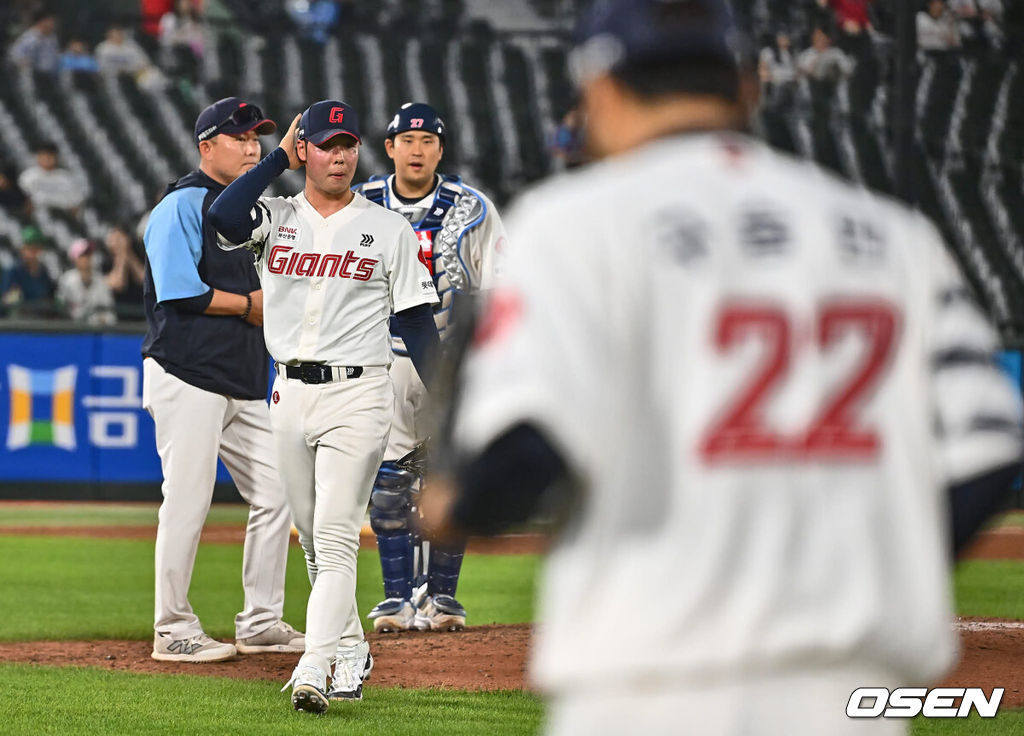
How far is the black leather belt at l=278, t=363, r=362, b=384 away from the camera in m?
6.31

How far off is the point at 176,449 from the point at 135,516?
8.28 meters

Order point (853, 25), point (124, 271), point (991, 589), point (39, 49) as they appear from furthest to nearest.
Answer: point (853, 25)
point (39, 49)
point (124, 271)
point (991, 589)

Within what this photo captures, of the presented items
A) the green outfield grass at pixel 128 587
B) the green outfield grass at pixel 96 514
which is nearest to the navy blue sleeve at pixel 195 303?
the green outfield grass at pixel 128 587

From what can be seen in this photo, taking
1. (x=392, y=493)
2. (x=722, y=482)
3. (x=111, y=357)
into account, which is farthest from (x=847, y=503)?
(x=111, y=357)

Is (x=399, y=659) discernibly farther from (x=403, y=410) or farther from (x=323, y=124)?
(x=323, y=124)

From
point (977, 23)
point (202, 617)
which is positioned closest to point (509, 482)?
point (202, 617)

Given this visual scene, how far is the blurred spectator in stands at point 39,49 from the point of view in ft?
75.1

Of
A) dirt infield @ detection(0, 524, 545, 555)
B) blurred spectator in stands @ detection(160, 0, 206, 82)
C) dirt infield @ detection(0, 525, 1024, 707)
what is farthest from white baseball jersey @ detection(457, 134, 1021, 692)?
blurred spectator in stands @ detection(160, 0, 206, 82)

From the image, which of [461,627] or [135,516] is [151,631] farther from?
[135,516]

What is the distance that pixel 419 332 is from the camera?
6531 mm

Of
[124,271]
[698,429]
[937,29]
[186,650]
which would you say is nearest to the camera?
[698,429]

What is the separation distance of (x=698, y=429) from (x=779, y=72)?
2208cm

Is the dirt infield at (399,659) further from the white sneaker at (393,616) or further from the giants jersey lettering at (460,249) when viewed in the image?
the giants jersey lettering at (460,249)

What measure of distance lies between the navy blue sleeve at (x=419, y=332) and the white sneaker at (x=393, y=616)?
2.52 meters
